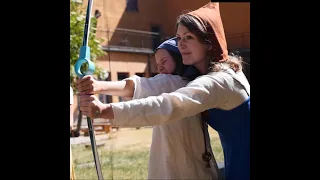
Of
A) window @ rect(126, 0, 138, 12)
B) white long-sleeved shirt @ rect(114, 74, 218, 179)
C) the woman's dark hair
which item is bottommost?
white long-sleeved shirt @ rect(114, 74, 218, 179)

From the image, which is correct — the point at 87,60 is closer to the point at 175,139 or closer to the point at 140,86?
the point at 140,86

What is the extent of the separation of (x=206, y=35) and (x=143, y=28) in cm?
25

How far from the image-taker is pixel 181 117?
3.62 feet

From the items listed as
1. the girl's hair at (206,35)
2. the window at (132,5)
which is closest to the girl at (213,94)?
the girl's hair at (206,35)

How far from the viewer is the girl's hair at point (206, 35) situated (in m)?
1.15

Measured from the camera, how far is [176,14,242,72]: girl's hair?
1.15 metres

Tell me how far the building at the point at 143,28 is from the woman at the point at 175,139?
4 cm

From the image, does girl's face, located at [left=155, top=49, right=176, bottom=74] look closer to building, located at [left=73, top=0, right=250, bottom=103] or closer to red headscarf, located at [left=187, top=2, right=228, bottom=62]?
building, located at [left=73, top=0, right=250, bottom=103]

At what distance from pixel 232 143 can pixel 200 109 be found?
0.48 feet

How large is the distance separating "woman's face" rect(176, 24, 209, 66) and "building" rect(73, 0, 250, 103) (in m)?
0.05

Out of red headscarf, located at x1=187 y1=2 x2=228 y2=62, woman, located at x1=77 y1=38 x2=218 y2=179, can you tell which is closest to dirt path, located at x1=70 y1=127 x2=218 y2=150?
woman, located at x1=77 y1=38 x2=218 y2=179

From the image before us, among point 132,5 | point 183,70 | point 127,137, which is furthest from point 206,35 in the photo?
point 127,137
